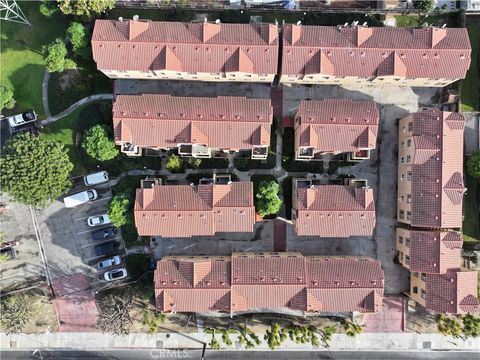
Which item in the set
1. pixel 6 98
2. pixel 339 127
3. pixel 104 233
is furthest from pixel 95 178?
pixel 339 127

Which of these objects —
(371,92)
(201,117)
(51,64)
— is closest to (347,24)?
(371,92)

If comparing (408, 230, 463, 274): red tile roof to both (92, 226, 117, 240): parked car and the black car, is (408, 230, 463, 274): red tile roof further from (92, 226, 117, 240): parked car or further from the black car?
(92, 226, 117, 240): parked car

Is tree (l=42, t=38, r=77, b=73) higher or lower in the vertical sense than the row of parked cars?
higher

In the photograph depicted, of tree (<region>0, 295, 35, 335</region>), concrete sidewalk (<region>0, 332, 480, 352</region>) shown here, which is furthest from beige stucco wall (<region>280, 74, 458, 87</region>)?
tree (<region>0, 295, 35, 335</region>)

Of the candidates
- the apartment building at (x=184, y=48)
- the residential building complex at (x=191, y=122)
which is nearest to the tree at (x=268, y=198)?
the residential building complex at (x=191, y=122)

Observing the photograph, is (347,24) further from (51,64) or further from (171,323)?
(171,323)

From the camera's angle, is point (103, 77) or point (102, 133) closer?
point (102, 133)
